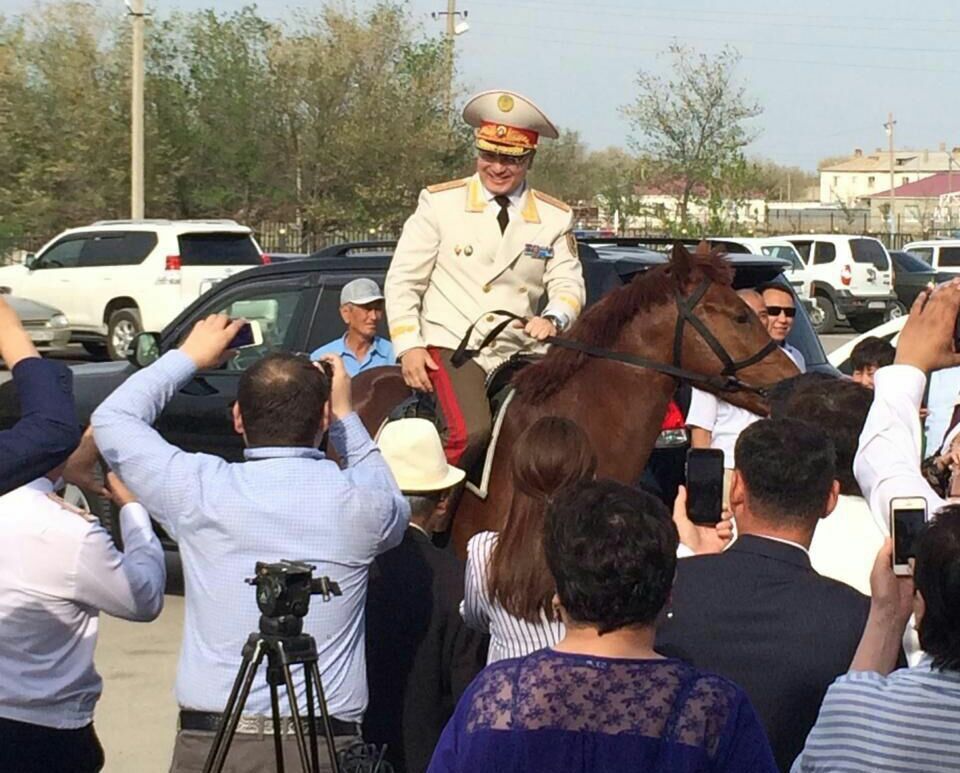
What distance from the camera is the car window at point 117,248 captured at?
25.5m

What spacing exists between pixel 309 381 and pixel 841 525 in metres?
1.75

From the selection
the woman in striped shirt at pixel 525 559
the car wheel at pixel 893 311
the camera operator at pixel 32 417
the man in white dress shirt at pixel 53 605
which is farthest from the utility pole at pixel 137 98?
the camera operator at pixel 32 417

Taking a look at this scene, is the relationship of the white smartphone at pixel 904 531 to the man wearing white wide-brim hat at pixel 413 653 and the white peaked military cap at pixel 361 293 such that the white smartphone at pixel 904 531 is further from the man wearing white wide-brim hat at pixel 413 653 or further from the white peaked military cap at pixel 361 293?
the white peaked military cap at pixel 361 293

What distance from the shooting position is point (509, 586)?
4.07 m

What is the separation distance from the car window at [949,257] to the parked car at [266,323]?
28.7 m

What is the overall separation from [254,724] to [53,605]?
0.65 meters

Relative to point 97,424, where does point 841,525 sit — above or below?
below

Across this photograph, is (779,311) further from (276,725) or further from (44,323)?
(44,323)

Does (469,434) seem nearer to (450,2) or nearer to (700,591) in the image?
(700,591)

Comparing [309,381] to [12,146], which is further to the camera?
[12,146]

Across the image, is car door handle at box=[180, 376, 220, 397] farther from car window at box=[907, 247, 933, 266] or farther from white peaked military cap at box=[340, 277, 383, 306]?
car window at box=[907, 247, 933, 266]

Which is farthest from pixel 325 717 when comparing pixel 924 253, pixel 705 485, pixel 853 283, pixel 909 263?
pixel 924 253

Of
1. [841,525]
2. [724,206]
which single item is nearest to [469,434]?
[841,525]

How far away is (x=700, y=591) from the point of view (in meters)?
3.82
